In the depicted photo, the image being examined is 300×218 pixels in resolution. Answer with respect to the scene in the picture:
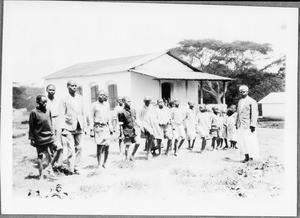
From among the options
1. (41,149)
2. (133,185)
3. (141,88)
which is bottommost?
(133,185)

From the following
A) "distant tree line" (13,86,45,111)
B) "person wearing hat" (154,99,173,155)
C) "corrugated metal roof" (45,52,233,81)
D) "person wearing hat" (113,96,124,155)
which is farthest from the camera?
"person wearing hat" (154,99,173,155)

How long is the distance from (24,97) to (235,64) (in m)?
2.07

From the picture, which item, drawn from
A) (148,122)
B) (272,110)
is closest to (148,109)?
(148,122)

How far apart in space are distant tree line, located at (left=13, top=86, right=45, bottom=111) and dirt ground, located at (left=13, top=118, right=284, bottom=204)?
188mm

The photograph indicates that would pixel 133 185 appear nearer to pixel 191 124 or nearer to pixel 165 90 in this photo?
pixel 191 124

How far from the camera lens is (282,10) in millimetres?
4441

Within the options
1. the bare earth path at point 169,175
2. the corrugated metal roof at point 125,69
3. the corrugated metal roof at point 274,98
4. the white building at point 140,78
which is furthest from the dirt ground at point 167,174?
the corrugated metal roof at point 125,69

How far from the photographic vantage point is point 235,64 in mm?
4574

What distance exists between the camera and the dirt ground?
4.32m

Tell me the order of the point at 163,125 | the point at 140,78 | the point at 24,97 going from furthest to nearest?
the point at 163,125 < the point at 140,78 < the point at 24,97

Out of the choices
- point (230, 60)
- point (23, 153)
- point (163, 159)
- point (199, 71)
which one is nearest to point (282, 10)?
point (230, 60)

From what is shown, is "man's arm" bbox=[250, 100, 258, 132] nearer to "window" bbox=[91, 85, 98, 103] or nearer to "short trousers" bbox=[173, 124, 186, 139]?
"short trousers" bbox=[173, 124, 186, 139]

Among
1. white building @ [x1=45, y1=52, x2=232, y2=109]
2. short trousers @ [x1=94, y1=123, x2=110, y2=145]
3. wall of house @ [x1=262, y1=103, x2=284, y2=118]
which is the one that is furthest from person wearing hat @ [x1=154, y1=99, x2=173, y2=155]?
wall of house @ [x1=262, y1=103, x2=284, y2=118]

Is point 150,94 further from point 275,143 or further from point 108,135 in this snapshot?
point 275,143
